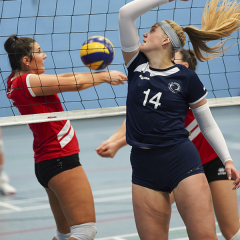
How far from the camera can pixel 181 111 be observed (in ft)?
7.07

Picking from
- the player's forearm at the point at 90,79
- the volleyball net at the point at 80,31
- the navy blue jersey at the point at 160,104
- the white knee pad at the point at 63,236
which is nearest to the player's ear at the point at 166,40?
the navy blue jersey at the point at 160,104

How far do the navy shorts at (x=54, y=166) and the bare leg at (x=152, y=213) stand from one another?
2.42ft

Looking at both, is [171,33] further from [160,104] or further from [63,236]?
[63,236]

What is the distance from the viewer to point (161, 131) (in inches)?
82.3

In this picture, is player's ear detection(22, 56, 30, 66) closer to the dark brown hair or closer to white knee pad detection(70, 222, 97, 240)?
the dark brown hair

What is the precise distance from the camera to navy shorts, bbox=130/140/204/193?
209 centimetres

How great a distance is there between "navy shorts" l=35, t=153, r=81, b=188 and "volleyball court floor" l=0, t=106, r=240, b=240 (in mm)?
1234

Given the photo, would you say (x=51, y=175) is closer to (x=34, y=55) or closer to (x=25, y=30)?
(x=34, y=55)

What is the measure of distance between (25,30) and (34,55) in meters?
6.90

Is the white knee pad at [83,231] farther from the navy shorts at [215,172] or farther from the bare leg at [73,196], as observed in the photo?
the navy shorts at [215,172]

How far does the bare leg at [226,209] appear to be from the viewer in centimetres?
269

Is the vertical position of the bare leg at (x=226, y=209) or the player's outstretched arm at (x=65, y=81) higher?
the player's outstretched arm at (x=65, y=81)

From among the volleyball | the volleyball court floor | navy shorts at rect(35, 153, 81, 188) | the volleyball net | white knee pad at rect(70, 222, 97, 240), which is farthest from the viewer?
the volleyball net

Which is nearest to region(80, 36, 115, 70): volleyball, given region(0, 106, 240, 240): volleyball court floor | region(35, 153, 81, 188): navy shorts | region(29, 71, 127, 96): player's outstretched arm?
region(29, 71, 127, 96): player's outstretched arm
